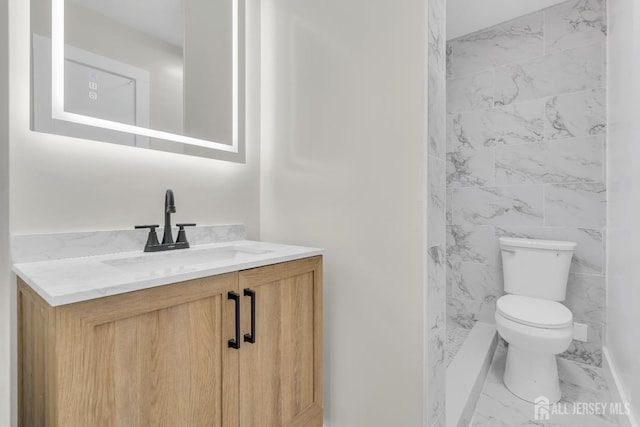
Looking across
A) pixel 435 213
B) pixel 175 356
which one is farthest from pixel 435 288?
pixel 175 356

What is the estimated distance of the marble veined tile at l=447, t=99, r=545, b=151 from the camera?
2.27 m

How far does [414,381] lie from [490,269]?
167cm

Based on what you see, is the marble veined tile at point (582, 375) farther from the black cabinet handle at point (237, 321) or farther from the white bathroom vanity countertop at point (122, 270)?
the black cabinet handle at point (237, 321)

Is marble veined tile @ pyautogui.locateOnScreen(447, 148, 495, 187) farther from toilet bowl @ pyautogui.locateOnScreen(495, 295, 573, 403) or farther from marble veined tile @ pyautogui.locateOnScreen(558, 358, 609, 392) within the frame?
marble veined tile @ pyautogui.locateOnScreen(558, 358, 609, 392)

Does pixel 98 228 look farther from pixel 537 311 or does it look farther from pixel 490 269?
pixel 490 269

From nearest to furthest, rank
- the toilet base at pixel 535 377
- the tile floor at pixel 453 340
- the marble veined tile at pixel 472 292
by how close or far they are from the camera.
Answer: the toilet base at pixel 535 377, the tile floor at pixel 453 340, the marble veined tile at pixel 472 292

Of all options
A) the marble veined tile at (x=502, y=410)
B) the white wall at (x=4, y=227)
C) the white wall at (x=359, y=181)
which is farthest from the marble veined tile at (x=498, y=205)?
the white wall at (x=4, y=227)

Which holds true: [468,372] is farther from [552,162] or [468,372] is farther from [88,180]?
[88,180]

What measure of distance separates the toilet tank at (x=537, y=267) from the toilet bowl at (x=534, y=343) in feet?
0.49

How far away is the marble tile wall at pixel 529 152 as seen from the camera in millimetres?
2064

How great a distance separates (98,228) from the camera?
1063mm

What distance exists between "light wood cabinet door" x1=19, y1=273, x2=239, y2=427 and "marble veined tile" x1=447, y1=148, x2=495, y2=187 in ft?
7.56

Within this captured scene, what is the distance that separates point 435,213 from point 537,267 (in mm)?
1389

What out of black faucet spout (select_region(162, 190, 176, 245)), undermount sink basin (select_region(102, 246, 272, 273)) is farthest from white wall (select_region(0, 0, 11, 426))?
black faucet spout (select_region(162, 190, 176, 245))
